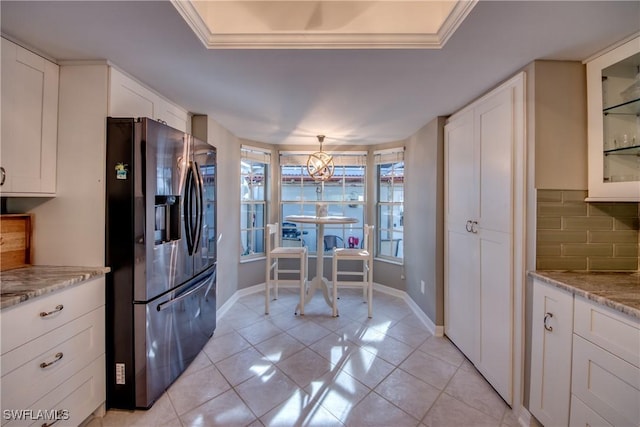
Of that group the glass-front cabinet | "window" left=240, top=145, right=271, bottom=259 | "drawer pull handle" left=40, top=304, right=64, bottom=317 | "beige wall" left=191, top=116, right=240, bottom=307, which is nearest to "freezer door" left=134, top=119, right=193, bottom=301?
"drawer pull handle" left=40, top=304, right=64, bottom=317

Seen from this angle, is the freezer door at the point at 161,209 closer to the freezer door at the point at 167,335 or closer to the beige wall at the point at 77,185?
the freezer door at the point at 167,335

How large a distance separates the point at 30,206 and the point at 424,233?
3.25m

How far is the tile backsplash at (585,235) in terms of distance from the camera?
5.07 feet

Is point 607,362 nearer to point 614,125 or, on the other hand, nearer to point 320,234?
point 614,125

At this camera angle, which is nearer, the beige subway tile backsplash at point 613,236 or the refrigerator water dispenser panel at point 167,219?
the beige subway tile backsplash at point 613,236

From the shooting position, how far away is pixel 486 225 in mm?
1919

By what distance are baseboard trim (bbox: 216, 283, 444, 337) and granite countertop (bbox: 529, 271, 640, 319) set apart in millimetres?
1367

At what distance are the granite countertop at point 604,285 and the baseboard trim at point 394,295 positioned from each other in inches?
53.8

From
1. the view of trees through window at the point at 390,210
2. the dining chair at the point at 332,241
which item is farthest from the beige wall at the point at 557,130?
the dining chair at the point at 332,241

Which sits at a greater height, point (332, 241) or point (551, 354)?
point (332, 241)

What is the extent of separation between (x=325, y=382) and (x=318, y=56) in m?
2.17

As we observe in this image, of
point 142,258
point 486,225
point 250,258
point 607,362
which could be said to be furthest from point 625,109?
point 250,258

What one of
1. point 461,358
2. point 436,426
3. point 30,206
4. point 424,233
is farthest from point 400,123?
point 30,206

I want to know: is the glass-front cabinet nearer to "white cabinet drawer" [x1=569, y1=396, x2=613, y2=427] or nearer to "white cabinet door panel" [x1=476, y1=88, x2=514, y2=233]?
Result: "white cabinet door panel" [x1=476, y1=88, x2=514, y2=233]
